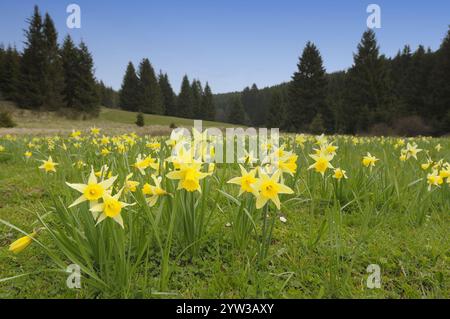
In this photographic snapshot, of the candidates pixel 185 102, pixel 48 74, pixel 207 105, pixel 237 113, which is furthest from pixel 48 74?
pixel 237 113

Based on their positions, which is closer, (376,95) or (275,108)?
(376,95)

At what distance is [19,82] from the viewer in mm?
32688

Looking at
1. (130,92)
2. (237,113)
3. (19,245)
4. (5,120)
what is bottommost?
(19,245)

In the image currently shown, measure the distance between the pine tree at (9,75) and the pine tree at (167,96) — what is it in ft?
105

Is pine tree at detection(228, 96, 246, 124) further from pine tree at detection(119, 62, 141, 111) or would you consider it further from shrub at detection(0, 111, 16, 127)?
shrub at detection(0, 111, 16, 127)

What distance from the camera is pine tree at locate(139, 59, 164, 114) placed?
57344mm

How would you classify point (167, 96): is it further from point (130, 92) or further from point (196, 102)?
point (130, 92)

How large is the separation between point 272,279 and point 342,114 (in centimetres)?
3725

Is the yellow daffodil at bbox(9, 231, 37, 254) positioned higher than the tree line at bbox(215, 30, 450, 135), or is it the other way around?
the tree line at bbox(215, 30, 450, 135)

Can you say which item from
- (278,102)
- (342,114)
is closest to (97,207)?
(342,114)

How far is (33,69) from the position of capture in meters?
32.9

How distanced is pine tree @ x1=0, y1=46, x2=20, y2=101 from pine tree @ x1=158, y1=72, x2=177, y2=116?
31.9 m

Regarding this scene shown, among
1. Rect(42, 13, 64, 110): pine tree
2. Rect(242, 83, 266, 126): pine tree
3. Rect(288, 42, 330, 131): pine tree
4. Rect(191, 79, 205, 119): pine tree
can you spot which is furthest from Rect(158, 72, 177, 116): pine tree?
Rect(288, 42, 330, 131): pine tree

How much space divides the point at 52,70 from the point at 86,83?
12.0 feet
